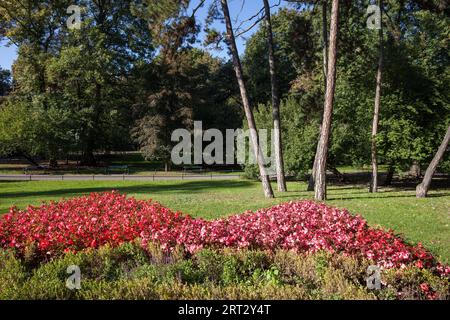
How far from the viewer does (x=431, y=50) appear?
2700cm

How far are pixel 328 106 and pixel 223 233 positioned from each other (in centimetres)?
911

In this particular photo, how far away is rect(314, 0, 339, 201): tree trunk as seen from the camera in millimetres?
14289

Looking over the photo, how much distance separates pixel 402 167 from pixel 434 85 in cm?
513

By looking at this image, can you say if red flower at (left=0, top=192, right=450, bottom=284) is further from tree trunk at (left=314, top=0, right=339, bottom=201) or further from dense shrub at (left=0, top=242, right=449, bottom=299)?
tree trunk at (left=314, top=0, right=339, bottom=201)

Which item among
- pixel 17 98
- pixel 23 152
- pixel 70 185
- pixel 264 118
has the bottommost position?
pixel 70 185

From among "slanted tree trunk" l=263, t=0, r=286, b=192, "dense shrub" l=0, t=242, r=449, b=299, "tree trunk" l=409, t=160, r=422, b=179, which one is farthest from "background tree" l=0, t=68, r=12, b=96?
"dense shrub" l=0, t=242, r=449, b=299

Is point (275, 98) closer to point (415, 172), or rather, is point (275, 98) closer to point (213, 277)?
point (213, 277)

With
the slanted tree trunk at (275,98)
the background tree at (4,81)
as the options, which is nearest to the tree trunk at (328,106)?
the slanted tree trunk at (275,98)

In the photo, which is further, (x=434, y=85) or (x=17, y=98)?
(x=17, y=98)

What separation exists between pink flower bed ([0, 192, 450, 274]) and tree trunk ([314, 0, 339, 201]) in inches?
214

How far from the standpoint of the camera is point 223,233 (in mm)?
7355

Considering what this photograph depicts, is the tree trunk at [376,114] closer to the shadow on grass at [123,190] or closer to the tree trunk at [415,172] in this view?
the tree trunk at [415,172]

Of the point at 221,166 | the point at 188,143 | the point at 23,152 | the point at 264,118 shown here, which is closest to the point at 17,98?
the point at 23,152

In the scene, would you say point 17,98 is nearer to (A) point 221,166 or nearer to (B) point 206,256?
(A) point 221,166
